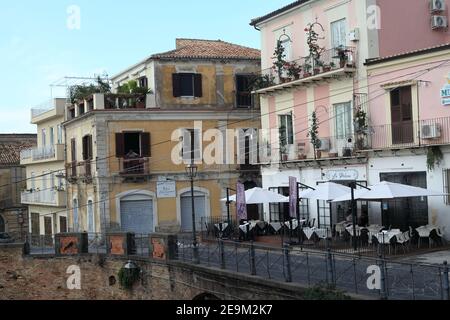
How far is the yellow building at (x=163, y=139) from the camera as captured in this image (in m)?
35.5

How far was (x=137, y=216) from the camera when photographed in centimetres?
3594

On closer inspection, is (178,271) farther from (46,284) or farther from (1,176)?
(1,176)

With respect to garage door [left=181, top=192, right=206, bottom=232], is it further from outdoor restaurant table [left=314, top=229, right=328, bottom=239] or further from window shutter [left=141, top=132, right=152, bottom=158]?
outdoor restaurant table [left=314, top=229, right=328, bottom=239]

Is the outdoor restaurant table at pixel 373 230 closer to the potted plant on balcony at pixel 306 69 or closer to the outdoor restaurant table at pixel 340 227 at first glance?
the outdoor restaurant table at pixel 340 227

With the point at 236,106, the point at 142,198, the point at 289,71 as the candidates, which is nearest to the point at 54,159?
the point at 142,198

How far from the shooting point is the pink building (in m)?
24.9

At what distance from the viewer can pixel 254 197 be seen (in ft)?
90.0

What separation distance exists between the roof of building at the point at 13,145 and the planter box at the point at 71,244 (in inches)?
1115

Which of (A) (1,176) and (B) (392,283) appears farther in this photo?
(A) (1,176)

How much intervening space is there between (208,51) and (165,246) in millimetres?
17003

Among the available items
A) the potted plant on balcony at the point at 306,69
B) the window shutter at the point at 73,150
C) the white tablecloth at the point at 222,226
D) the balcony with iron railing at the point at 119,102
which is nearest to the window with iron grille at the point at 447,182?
the potted plant on balcony at the point at 306,69

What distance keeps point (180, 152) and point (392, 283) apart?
22.3 metres

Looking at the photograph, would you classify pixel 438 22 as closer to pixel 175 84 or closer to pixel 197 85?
pixel 197 85

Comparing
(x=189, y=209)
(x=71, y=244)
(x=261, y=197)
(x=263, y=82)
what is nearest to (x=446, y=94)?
(x=261, y=197)
